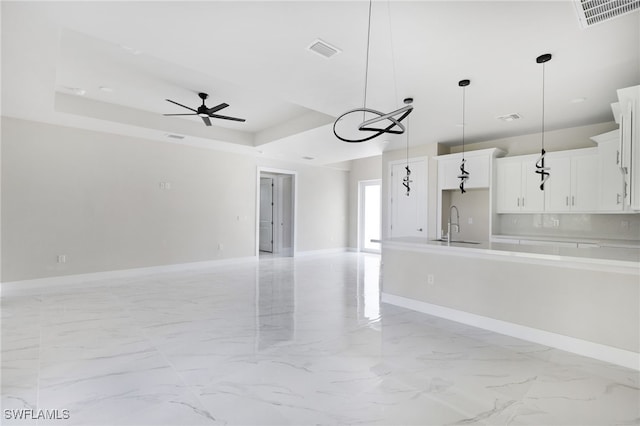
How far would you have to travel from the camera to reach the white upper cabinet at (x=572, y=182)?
4.73m

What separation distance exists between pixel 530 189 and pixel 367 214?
542 cm

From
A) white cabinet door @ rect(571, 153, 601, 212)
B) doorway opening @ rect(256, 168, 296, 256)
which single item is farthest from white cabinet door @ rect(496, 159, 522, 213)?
doorway opening @ rect(256, 168, 296, 256)

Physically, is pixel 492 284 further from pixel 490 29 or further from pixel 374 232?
pixel 374 232

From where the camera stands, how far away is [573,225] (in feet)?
17.2

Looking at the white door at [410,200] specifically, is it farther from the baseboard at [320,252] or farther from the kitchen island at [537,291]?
the baseboard at [320,252]

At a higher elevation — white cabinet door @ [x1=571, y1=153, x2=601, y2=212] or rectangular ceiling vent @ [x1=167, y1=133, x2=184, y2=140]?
rectangular ceiling vent @ [x1=167, y1=133, x2=184, y2=140]

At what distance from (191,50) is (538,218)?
19.4ft

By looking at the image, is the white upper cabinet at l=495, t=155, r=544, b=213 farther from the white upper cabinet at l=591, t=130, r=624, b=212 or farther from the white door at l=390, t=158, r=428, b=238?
the white door at l=390, t=158, r=428, b=238

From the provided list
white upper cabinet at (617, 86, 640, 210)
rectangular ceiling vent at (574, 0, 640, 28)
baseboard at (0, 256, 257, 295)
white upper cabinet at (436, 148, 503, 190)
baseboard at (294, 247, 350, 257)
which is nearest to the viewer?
rectangular ceiling vent at (574, 0, 640, 28)

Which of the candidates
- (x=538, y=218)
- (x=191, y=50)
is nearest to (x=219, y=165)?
(x=191, y=50)

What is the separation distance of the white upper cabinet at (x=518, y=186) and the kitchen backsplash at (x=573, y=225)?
374 mm

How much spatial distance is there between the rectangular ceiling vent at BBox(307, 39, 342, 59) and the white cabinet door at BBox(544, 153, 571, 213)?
13.9ft

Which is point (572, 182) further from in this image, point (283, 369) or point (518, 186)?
point (283, 369)

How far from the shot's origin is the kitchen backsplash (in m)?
4.76
